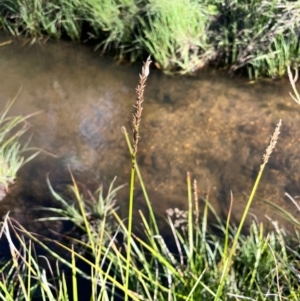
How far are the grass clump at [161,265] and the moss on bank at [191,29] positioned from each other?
1.20 m

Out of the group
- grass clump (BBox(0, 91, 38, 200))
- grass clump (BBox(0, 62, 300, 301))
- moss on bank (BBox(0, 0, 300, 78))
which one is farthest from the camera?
moss on bank (BBox(0, 0, 300, 78))

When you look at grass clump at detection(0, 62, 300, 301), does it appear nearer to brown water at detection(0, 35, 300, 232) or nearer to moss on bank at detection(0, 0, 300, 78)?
brown water at detection(0, 35, 300, 232)

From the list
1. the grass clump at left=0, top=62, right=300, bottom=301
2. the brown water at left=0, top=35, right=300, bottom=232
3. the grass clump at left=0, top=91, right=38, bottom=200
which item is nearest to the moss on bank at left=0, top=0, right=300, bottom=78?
the brown water at left=0, top=35, right=300, bottom=232

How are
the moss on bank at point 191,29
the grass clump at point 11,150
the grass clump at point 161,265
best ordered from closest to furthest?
the grass clump at point 161,265
the grass clump at point 11,150
the moss on bank at point 191,29

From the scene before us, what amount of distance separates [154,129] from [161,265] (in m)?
1.10

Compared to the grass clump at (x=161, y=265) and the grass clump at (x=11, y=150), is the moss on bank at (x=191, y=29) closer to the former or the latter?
the grass clump at (x=11, y=150)

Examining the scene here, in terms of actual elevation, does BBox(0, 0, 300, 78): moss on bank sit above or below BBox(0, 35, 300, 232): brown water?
above

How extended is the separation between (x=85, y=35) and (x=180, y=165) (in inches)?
61.8

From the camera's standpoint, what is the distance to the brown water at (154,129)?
2.48 meters

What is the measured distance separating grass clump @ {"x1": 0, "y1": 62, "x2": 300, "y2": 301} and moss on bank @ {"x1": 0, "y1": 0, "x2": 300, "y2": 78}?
1198 millimetres

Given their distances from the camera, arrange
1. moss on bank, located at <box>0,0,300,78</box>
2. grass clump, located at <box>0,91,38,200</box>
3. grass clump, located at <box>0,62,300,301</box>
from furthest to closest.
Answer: moss on bank, located at <box>0,0,300,78</box>, grass clump, located at <box>0,91,38,200</box>, grass clump, located at <box>0,62,300,301</box>

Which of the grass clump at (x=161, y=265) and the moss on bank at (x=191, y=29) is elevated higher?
the moss on bank at (x=191, y=29)

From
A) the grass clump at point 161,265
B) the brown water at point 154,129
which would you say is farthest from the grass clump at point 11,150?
the grass clump at point 161,265

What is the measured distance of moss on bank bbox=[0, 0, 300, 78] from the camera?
2947 mm
